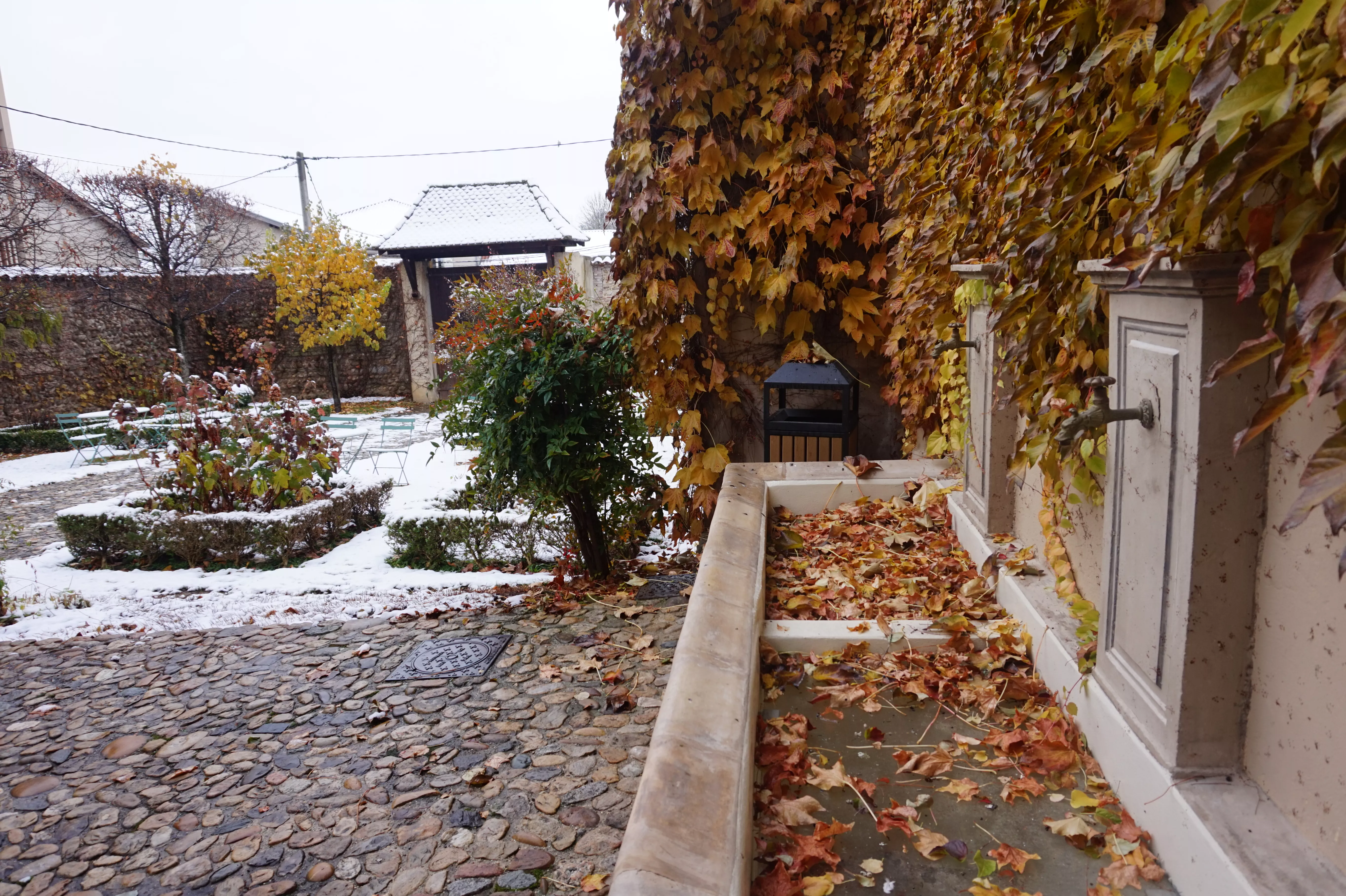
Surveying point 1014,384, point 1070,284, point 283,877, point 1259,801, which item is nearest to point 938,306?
point 1014,384

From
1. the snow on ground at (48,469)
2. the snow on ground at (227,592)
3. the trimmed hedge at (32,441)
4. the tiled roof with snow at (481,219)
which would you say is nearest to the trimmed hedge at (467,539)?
the snow on ground at (227,592)

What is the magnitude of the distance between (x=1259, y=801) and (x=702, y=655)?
3.18 feet

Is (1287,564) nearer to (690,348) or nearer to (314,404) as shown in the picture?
(690,348)

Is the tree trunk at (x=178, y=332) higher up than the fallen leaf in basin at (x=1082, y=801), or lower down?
higher up

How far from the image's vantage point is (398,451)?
444 inches

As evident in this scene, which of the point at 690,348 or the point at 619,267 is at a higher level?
the point at 619,267

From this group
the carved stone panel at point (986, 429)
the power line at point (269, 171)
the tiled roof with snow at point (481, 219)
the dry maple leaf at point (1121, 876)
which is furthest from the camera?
the power line at point (269, 171)

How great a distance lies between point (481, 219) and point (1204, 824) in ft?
62.3

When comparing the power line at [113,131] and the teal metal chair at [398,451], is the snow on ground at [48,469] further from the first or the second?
the power line at [113,131]

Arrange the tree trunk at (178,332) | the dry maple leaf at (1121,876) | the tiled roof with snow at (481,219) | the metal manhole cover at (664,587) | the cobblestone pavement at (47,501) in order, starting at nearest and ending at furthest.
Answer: the dry maple leaf at (1121,876)
the metal manhole cover at (664,587)
the cobblestone pavement at (47,501)
the tree trunk at (178,332)
the tiled roof with snow at (481,219)

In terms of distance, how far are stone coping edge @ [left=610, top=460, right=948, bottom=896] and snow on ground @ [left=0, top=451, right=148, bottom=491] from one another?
459 inches

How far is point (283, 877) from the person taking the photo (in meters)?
2.80

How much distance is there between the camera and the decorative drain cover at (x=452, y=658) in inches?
173

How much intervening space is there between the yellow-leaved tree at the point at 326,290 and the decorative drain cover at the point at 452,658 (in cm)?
1371
